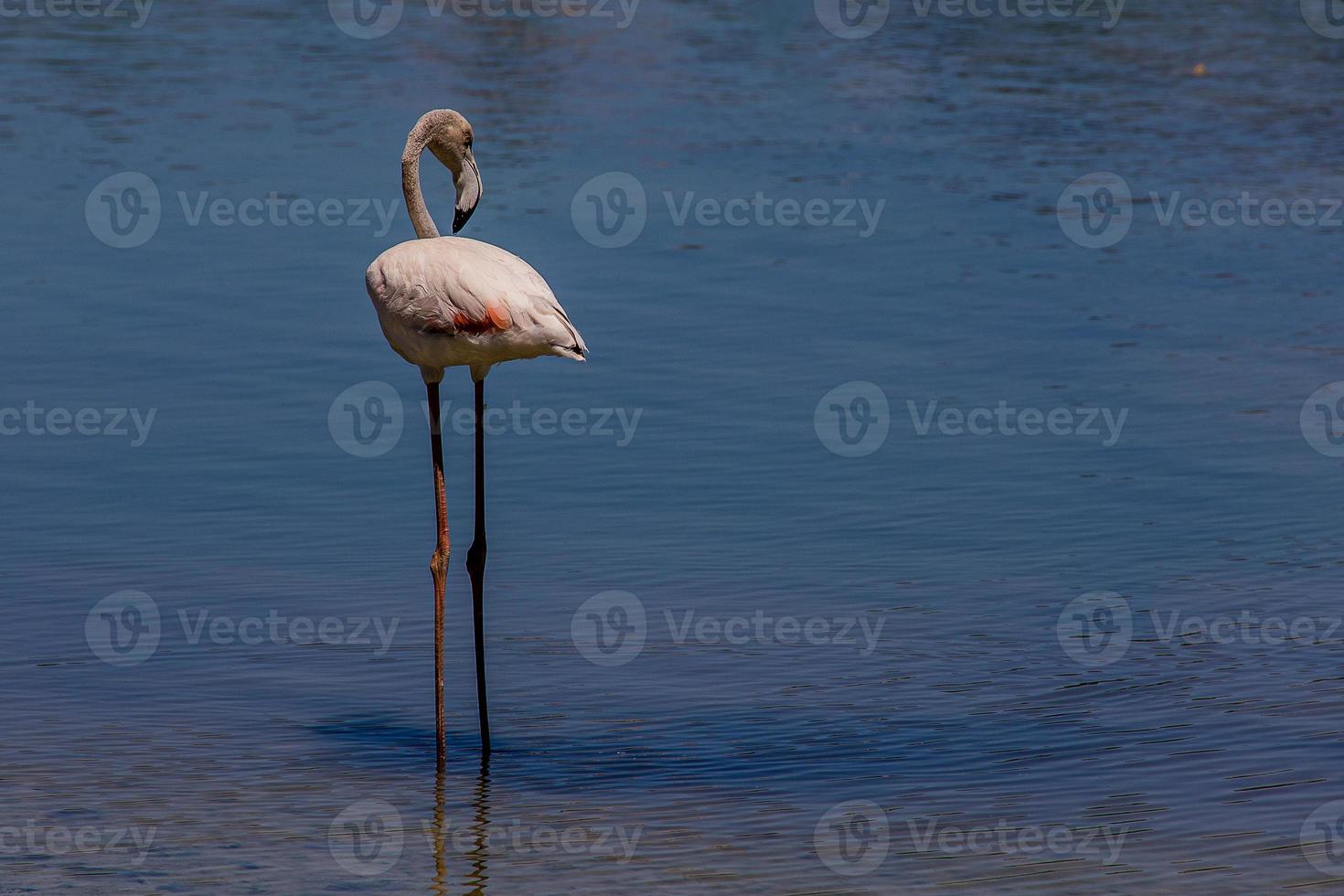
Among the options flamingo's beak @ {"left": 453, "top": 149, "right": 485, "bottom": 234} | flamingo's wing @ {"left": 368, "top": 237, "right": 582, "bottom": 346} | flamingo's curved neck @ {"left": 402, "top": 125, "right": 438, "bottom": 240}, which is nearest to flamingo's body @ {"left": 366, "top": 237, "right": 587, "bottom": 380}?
flamingo's wing @ {"left": 368, "top": 237, "right": 582, "bottom": 346}

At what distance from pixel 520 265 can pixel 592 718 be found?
1.86 metres

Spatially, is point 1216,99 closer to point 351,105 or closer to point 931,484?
Result: point 351,105

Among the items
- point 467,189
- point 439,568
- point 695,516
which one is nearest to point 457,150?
point 467,189

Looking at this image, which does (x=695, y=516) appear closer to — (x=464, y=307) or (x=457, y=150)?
(x=457, y=150)

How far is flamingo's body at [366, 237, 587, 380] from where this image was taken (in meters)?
6.89

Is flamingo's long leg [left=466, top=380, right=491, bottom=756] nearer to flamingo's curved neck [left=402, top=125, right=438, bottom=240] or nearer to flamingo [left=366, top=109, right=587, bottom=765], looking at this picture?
flamingo [left=366, top=109, right=587, bottom=765]

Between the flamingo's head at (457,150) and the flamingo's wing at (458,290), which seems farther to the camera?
the flamingo's head at (457,150)

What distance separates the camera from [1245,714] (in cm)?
759

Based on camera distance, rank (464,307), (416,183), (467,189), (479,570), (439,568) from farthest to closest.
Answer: (479,570) < (439,568) < (467,189) < (416,183) < (464,307)

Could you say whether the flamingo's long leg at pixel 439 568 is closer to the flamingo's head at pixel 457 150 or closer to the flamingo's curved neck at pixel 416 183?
the flamingo's curved neck at pixel 416 183

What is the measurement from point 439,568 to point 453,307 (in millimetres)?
1260

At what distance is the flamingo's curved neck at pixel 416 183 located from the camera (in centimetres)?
Answer: 741

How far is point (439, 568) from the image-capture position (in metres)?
7.70

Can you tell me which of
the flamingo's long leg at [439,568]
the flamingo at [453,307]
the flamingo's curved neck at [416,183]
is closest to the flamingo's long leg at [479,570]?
the flamingo at [453,307]
